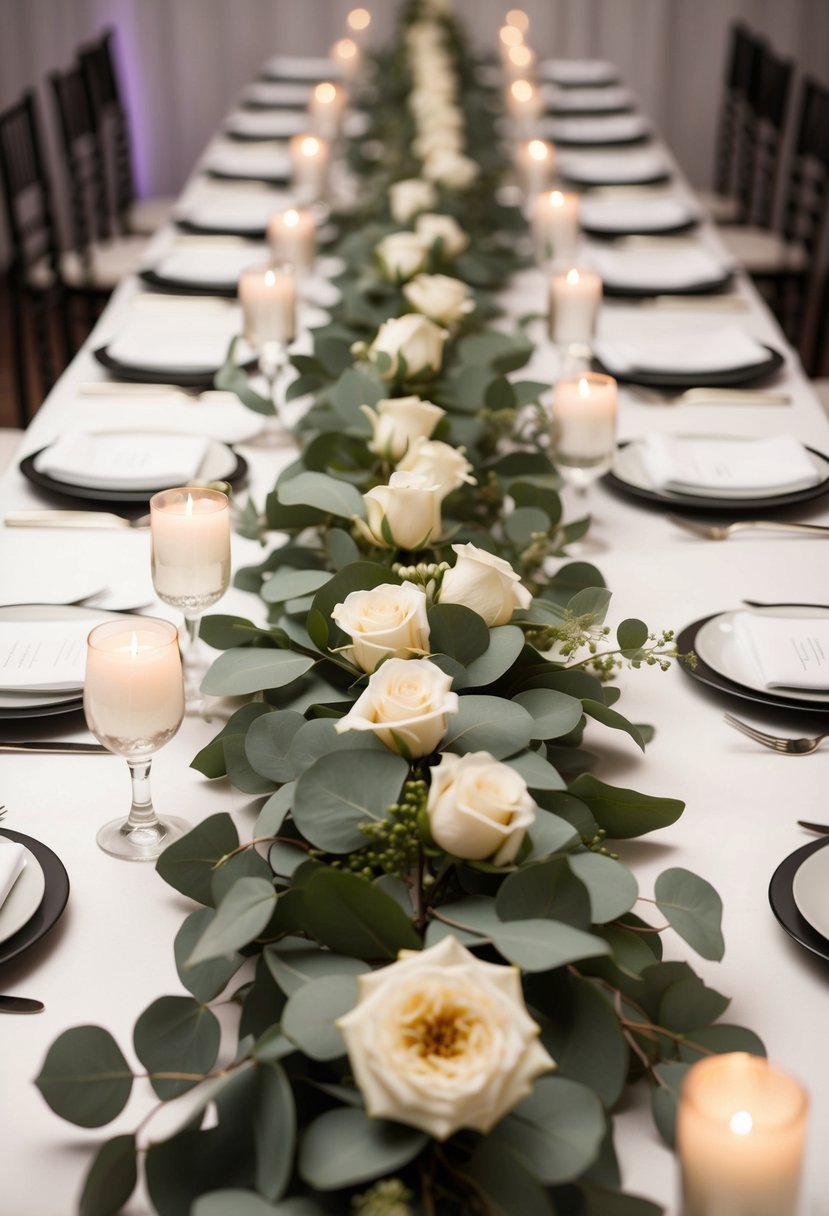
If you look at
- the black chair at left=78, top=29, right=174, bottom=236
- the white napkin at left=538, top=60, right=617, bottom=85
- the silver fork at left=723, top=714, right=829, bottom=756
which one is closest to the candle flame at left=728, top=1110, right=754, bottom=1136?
the silver fork at left=723, top=714, right=829, bottom=756

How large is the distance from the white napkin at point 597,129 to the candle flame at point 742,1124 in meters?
3.87

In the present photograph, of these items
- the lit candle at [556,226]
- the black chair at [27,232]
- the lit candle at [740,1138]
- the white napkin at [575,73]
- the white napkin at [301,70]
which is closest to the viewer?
the lit candle at [740,1138]

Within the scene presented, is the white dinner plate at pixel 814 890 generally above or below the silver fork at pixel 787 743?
above

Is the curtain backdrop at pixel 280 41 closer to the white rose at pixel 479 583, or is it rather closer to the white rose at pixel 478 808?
the white rose at pixel 479 583

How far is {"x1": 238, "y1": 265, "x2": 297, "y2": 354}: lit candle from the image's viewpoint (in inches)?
81.7

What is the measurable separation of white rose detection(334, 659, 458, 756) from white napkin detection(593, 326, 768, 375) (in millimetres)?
1411

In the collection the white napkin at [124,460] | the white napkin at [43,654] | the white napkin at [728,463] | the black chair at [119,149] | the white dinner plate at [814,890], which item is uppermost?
the white dinner plate at [814,890]

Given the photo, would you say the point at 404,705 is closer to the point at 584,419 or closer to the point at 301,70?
the point at 584,419

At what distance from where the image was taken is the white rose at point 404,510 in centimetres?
130

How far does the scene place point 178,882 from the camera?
→ 3.22ft

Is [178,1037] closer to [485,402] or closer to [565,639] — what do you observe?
[565,639]

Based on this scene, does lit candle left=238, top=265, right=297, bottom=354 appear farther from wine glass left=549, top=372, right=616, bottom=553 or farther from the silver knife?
the silver knife

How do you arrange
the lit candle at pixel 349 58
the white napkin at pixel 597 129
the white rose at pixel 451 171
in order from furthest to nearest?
the lit candle at pixel 349 58 < the white napkin at pixel 597 129 < the white rose at pixel 451 171

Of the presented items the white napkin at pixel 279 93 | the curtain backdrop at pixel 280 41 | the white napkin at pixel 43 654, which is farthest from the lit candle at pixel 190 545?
the curtain backdrop at pixel 280 41
